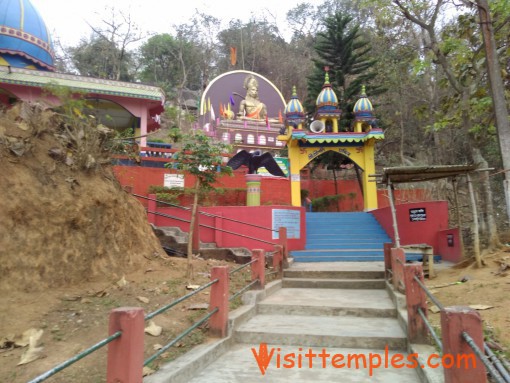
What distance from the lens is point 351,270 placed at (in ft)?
26.9

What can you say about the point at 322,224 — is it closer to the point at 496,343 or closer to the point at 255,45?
the point at 496,343

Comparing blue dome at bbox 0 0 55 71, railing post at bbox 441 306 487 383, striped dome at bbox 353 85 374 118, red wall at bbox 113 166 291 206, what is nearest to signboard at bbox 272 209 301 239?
red wall at bbox 113 166 291 206

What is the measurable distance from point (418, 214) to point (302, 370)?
8.38m

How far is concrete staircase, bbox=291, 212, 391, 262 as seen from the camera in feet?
34.6

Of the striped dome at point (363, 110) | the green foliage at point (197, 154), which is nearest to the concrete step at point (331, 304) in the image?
the green foliage at point (197, 154)

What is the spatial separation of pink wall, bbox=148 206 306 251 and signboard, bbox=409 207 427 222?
3658 millimetres

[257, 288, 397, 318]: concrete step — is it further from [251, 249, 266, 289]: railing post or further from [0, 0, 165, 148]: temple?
[0, 0, 165, 148]: temple

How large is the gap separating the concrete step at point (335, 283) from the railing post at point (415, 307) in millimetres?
3055

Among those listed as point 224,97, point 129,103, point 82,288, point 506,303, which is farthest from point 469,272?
point 224,97

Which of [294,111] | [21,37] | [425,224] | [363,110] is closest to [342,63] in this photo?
[363,110]

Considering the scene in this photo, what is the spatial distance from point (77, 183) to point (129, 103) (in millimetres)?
11337

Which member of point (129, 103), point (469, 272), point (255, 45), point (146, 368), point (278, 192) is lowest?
point (146, 368)

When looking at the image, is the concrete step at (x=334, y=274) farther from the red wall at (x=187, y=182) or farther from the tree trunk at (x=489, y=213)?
the red wall at (x=187, y=182)

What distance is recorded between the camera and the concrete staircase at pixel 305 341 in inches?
152
